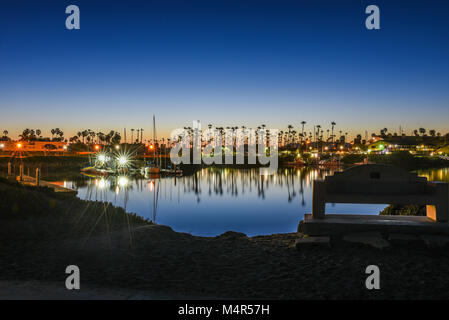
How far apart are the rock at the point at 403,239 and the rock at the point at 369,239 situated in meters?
0.20

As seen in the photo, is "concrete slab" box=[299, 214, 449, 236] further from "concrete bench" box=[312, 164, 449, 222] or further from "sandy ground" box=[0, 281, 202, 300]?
"sandy ground" box=[0, 281, 202, 300]

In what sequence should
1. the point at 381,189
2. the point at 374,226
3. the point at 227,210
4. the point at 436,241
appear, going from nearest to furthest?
1. the point at 436,241
2. the point at 374,226
3. the point at 381,189
4. the point at 227,210

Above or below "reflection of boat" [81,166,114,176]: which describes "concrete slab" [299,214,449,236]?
above

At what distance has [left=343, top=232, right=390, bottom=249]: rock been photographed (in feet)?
26.3

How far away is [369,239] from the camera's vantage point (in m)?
8.25

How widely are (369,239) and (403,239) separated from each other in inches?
29.1

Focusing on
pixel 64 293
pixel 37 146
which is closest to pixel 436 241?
pixel 64 293

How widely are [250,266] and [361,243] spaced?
287 cm

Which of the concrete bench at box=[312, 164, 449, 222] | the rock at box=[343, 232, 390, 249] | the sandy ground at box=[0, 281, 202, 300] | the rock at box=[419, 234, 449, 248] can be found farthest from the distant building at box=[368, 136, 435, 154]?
the sandy ground at box=[0, 281, 202, 300]

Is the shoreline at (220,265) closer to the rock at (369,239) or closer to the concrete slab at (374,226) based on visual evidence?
the rock at (369,239)

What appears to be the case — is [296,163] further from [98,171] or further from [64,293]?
[64,293]

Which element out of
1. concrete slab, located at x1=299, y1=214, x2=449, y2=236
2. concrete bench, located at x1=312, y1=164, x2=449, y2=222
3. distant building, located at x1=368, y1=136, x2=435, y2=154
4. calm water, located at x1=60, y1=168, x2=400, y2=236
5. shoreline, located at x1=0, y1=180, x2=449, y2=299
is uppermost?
distant building, located at x1=368, y1=136, x2=435, y2=154

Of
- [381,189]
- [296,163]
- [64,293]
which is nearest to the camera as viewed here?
[64,293]

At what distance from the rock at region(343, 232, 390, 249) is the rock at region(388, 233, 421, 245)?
7.9 inches
